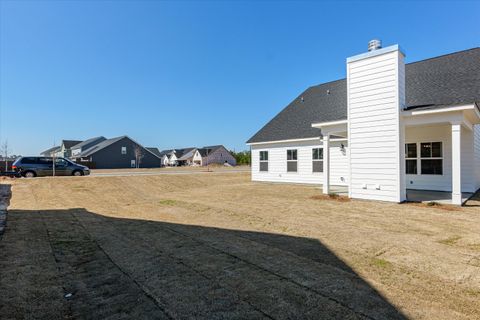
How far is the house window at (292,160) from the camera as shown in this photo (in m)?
17.4

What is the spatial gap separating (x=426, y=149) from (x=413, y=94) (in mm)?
2729

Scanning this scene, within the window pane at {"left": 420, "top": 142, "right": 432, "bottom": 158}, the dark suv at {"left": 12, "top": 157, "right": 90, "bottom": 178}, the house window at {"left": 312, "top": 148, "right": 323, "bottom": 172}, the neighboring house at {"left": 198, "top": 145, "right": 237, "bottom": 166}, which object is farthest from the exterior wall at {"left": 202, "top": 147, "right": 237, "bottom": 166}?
the window pane at {"left": 420, "top": 142, "right": 432, "bottom": 158}

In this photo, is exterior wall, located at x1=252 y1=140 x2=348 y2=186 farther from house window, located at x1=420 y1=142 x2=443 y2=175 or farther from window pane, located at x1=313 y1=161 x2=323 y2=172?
house window, located at x1=420 y1=142 x2=443 y2=175

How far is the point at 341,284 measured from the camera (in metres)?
3.53

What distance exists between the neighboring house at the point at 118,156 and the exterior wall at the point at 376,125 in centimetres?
4567

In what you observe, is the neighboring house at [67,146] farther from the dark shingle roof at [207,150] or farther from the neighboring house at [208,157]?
the dark shingle roof at [207,150]

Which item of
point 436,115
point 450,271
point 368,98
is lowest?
point 450,271

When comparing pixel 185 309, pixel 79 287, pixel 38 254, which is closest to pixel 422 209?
pixel 185 309

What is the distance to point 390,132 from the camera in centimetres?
983

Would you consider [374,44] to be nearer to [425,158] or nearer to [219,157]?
[425,158]

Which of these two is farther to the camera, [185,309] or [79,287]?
[79,287]

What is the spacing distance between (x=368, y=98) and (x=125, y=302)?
33.5 ft

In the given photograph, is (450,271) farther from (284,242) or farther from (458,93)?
(458,93)

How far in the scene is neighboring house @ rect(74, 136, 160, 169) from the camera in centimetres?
4725
